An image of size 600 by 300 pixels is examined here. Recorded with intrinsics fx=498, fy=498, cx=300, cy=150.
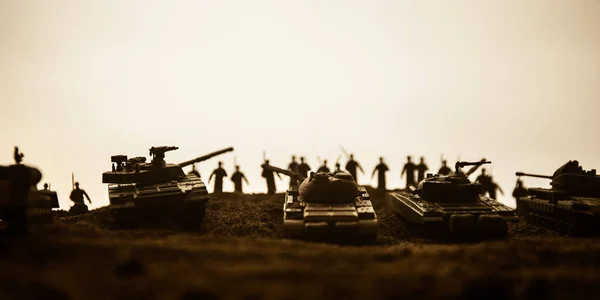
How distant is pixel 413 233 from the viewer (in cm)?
1477

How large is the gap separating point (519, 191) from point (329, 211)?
37.9ft

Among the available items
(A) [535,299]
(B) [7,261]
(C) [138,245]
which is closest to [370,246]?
(A) [535,299]

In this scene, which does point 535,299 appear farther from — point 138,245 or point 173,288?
point 138,245

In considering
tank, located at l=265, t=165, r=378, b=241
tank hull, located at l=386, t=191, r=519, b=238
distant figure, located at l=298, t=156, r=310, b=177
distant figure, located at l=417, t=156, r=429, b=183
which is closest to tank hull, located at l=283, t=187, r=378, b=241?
tank, located at l=265, t=165, r=378, b=241

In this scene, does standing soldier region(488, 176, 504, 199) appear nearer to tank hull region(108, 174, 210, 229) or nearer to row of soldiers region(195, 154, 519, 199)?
row of soldiers region(195, 154, 519, 199)

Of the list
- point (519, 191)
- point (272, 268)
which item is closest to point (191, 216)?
point (272, 268)

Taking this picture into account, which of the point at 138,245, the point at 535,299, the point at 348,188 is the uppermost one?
the point at 348,188

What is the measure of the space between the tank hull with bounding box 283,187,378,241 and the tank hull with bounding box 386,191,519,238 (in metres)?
1.82

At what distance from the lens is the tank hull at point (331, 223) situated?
38.9 ft

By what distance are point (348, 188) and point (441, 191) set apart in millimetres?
2938

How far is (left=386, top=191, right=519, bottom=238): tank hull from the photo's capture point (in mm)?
13047

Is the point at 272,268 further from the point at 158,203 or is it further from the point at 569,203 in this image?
the point at 569,203

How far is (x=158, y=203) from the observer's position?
13.5 m

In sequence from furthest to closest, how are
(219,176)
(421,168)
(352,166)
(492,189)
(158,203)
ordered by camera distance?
1. (421,168)
2. (352,166)
3. (492,189)
4. (219,176)
5. (158,203)
